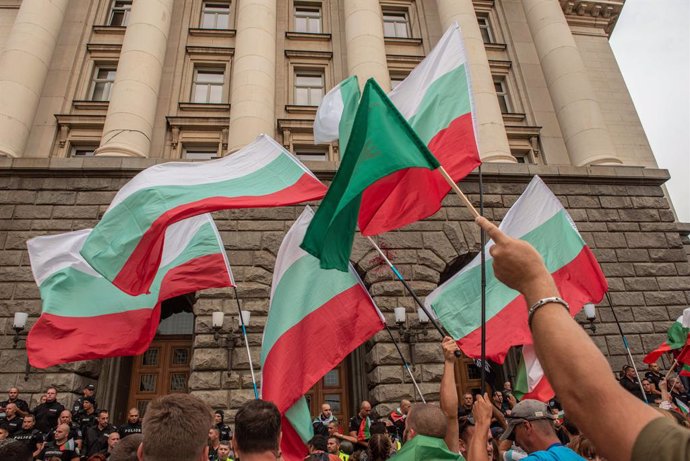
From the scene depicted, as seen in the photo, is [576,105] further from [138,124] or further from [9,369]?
[9,369]

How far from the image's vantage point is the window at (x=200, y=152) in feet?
49.6

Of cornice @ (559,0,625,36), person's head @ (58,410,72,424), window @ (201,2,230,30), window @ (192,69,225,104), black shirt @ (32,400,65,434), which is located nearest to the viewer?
person's head @ (58,410,72,424)

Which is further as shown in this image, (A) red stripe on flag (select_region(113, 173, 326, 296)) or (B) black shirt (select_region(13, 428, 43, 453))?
(B) black shirt (select_region(13, 428, 43, 453))

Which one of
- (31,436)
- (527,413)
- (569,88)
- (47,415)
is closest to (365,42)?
(569,88)

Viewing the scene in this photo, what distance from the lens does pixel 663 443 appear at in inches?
32.2

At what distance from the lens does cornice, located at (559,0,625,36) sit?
65.3ft

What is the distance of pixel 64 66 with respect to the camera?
50.6 ft

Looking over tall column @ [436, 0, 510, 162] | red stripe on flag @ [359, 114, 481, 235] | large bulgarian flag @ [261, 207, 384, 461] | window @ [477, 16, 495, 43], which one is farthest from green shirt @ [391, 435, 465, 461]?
window @ [477, 16, 495, 43]

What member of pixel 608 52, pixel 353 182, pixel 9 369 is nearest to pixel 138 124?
pixel 9 369

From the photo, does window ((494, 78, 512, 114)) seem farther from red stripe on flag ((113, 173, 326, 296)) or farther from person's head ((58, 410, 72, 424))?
person's head ((58, 410, 72, 424))

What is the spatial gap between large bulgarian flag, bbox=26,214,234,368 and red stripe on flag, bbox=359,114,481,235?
207 centimetres

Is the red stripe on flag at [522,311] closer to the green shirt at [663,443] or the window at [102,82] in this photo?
the green shirt at [663,443]

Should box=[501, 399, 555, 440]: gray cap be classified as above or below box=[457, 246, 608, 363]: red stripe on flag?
below

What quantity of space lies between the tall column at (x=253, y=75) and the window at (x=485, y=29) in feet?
26.8
